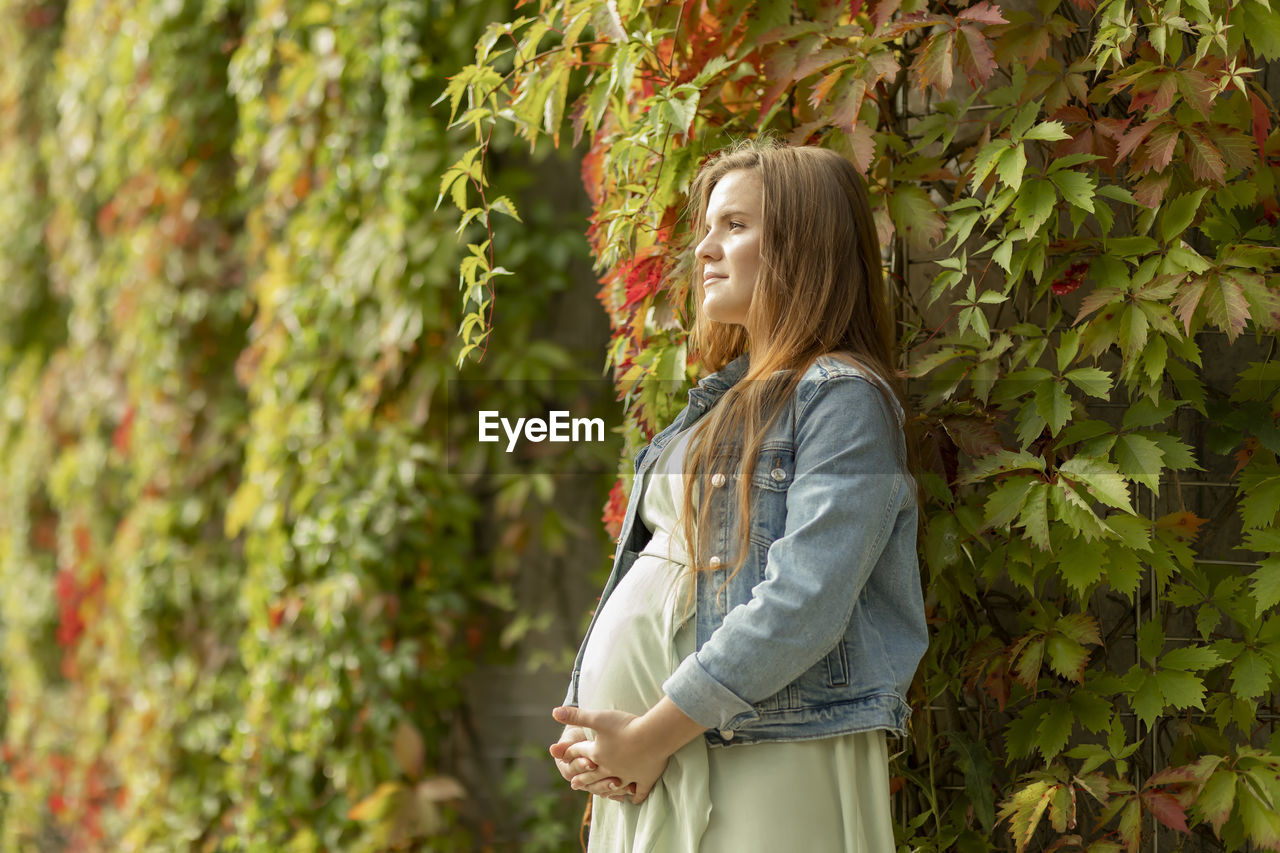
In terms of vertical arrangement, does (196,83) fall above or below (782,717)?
above

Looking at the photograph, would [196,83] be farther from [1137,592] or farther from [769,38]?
[1137,592]

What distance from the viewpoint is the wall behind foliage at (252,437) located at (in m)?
2.52

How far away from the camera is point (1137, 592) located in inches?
57.7

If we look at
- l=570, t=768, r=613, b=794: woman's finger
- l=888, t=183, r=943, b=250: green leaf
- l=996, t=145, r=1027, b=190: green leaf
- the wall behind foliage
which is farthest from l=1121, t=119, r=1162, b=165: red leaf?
the wall behind foliage

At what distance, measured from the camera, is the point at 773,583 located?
3.49 feet

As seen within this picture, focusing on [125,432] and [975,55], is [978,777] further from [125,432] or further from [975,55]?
[125,432]

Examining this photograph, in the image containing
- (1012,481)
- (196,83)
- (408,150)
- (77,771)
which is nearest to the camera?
(1012,481)

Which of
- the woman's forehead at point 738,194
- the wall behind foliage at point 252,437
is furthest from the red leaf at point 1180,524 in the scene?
the wall behind foliage at point 252,437

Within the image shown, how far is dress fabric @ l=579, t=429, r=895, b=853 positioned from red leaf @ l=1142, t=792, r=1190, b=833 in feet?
1.30

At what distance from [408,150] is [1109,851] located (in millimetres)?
1966

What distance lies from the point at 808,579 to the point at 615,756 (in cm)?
27

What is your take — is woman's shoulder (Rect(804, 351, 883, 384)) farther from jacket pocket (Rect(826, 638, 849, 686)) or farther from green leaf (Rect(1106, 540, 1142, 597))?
green leaf (Rect(1106, 540, 1142, 597))

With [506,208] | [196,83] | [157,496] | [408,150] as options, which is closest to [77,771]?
[157,496]

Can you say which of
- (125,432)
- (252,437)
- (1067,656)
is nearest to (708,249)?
(1067,656)
